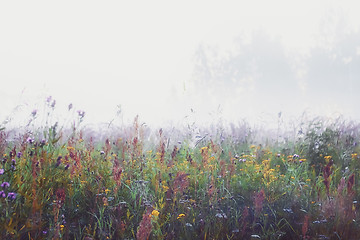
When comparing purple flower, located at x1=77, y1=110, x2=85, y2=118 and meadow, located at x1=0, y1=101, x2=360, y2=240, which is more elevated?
purple flower, located at x1=77, y1=110, x2=85, y2=118

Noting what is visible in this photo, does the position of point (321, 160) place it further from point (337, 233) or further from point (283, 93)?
point (283, 93)

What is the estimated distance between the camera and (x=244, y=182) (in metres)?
→ 4.09

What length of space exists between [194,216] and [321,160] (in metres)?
2.85

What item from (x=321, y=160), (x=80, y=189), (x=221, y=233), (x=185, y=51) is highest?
(x=185, y=51)

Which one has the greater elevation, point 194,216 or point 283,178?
point 283,178

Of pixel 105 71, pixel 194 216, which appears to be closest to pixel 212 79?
pixel 105 71

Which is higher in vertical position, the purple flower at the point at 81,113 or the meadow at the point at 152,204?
the purple flower at the point at 81,113

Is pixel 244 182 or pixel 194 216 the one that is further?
pixel 244 182

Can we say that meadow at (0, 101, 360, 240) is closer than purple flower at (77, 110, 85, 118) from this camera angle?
Yes

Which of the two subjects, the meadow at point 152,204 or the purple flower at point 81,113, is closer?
the meadow at point 152,204

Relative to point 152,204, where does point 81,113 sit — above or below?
above

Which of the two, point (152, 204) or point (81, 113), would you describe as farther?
point (81, 113)

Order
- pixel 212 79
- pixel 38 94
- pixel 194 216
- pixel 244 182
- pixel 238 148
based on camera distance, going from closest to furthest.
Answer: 1. pixel 194 216
2. pixel 244 182
3. pixel 38 94
4. pixel 238 148
5. pixel 212 79

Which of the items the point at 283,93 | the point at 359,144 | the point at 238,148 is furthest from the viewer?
the point at 283,93
